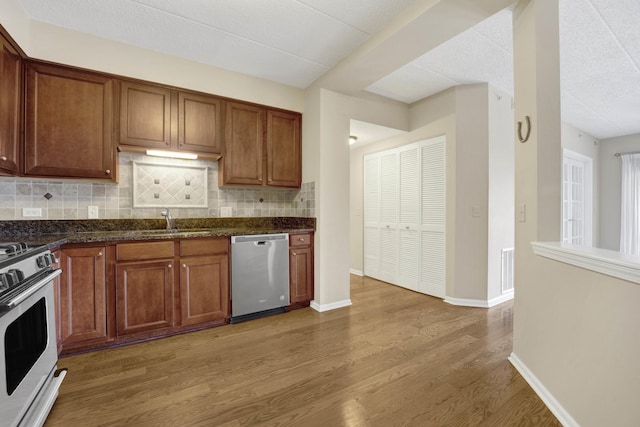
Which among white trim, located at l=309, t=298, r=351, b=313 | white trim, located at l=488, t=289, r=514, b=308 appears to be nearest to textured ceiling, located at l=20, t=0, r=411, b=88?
white trim, located at l=309, t=298, r=351, b=313

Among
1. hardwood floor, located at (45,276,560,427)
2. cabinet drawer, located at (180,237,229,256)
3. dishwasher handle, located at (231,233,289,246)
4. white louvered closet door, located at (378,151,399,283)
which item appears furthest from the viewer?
white louvered closet door, located at (378,151,399,283)

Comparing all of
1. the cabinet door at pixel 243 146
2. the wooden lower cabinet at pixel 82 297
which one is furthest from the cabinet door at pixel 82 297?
the cabinet door at pixel 243 146

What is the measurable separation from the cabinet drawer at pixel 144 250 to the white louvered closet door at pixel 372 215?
310cm

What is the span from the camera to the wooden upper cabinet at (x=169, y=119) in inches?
101

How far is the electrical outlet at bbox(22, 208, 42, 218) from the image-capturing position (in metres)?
2.37

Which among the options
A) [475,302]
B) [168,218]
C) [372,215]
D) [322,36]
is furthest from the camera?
[372,215]

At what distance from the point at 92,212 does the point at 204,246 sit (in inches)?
42.7

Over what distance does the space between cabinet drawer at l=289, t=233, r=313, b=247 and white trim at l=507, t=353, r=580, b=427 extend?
2.09m

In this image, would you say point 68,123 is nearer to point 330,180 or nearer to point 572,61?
point 330,180

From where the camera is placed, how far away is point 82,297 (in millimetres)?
2160

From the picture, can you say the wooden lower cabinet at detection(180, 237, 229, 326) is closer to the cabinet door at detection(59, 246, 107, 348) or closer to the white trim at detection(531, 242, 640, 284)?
the cabinet door at detection(59, 246, 107, 348)

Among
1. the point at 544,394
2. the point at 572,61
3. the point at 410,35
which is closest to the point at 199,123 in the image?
the point at 410,35

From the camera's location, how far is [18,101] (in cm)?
213

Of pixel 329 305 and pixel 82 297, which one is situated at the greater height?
pixel 82 297
